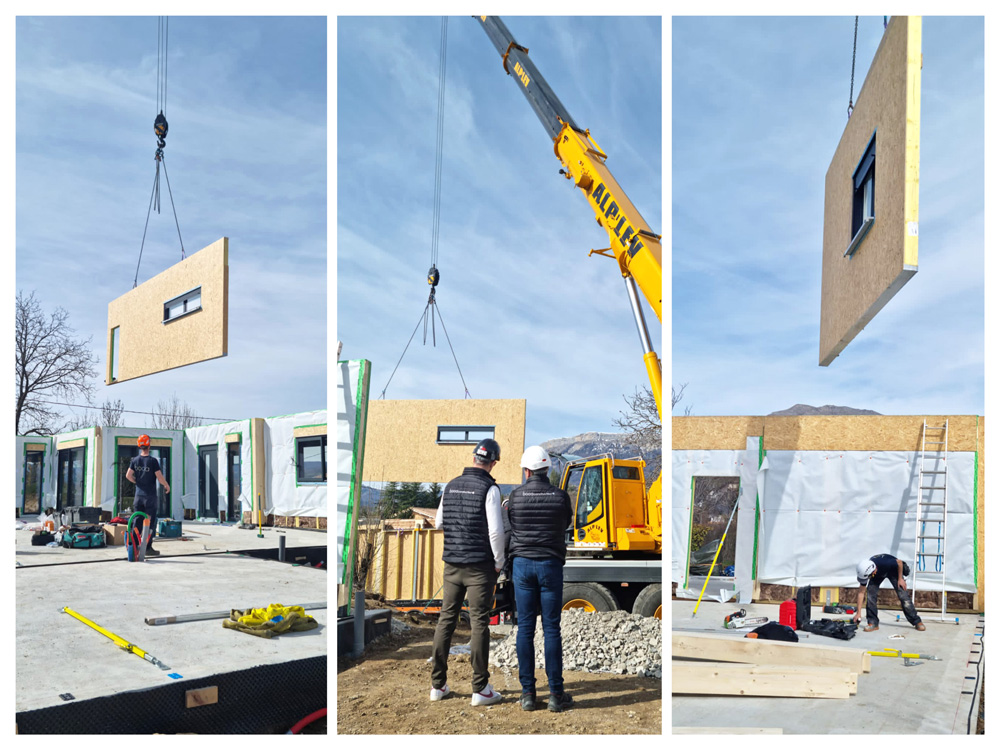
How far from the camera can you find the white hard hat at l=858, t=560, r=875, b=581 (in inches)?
288

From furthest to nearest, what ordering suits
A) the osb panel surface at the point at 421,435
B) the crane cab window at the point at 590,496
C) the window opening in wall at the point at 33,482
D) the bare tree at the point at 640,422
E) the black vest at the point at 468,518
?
the bare tree at the point at 640,422 < the window opening in wall at the point at 33,482 < the osb panel surface at the point at 421,435 < the crane cab window at the point at 590,496 < the black vest at the point at 468,518

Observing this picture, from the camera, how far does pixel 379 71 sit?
3965 mm

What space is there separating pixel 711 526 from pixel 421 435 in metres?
6.51

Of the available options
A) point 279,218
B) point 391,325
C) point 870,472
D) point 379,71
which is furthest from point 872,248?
point 870,472

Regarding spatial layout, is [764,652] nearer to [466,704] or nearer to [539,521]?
[466,704]

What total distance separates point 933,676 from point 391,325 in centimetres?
560

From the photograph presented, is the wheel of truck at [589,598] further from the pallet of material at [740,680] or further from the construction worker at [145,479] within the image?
the construction worker at [145,479]

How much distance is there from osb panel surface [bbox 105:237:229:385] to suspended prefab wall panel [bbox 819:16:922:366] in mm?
3038

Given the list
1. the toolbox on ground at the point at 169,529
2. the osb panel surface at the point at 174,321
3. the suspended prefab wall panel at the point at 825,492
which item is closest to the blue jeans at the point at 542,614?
the osb panel surface at the point at 174,321

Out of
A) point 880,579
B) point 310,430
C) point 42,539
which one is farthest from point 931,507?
point 42,539

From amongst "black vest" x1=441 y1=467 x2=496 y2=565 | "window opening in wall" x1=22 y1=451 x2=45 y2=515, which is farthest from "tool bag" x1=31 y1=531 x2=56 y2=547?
"window opening in wall" x1=22 y1=451 x2=45 y2=515

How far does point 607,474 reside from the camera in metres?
6.65

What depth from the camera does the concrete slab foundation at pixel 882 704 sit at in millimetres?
3775

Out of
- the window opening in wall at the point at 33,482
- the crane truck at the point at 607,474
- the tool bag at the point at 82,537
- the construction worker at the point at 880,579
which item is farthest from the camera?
the window opening in wall at the point at 33,482
